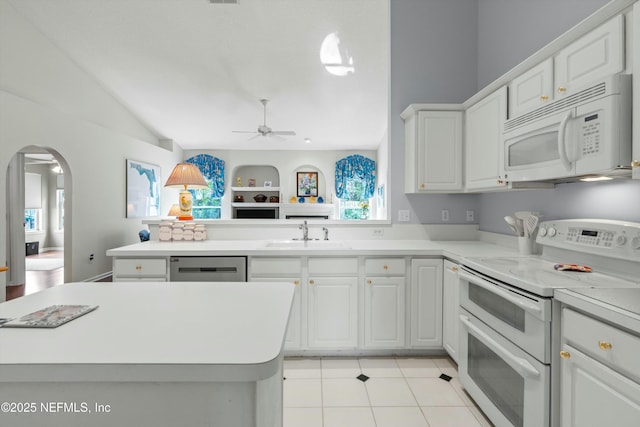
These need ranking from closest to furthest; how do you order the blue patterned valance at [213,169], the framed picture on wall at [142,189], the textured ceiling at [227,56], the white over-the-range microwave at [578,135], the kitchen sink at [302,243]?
the white over-the-range microwave at [578,135]
the kitchen sink at [302,243]
the textured ceiling at [227,56]
the framed picture on wall at [142,189]
the blue patterned valance at [213,169]

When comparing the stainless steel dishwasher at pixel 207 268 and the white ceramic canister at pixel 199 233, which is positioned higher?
the white ceramic canister at pixel 199 233

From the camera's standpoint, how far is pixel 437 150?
2.81 meters

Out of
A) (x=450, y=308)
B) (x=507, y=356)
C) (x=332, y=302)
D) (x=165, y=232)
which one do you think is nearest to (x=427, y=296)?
(x=450, y=308)

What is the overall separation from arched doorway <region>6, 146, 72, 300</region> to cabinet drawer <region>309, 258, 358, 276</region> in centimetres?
349

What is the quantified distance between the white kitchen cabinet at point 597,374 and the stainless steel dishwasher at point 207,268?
1.94 meters

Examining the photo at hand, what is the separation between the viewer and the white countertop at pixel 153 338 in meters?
0.68

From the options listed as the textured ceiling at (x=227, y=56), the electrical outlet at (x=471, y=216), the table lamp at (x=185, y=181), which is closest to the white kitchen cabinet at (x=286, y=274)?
the table lamp at (x=185, y=181)

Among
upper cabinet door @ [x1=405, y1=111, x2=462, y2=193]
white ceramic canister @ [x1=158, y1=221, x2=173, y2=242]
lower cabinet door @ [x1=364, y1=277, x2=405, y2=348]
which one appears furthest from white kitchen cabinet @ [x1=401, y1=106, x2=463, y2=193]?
white ceramic canister @ [x1=158, y1=221, x2=173, y2=242]

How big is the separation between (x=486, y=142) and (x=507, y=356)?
1507mm

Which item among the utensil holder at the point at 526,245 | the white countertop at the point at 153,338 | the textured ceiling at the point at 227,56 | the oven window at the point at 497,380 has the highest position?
the textured ceiling at the point at 227,56

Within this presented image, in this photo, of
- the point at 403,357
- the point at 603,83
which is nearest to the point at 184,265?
the point at 403,357

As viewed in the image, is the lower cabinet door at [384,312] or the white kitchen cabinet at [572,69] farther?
the lower cabinet door at [384,312]

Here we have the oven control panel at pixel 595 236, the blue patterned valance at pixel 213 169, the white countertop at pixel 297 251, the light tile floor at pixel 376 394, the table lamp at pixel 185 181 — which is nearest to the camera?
the oven control panel at pixel 595 236

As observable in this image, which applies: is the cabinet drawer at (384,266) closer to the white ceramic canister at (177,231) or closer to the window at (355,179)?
the white ceramic canister at (177,231)
